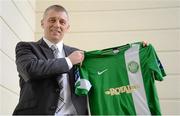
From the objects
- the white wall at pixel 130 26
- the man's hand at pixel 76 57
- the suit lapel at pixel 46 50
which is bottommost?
the man's hand at pixel 76 57

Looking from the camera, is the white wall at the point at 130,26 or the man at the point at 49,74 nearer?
the man at the point at 49,74

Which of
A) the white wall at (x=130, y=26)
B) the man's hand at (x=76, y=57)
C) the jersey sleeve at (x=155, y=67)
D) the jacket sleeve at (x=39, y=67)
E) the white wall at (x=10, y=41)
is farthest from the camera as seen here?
the white wall at (x=130, y=26)

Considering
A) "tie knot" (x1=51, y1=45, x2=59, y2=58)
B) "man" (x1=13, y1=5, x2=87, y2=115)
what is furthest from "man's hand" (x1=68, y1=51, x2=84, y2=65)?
"tie knot" (x1=51, y1=45, x2=59, y2=58)

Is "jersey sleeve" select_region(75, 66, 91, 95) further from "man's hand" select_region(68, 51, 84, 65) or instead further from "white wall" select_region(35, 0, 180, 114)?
"white wall" select_region(35, 0, 180, 114)

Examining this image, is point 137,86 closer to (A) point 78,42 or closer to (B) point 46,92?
(B) point 46,92

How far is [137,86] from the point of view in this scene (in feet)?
6.67

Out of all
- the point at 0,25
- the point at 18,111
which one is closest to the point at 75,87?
the point at 18,111

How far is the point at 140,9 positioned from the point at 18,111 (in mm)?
1902

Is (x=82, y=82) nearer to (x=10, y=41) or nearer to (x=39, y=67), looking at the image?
(x=39, y=67)

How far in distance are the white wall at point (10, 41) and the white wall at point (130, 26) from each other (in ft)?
1.52

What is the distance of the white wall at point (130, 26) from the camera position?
309 centimetres

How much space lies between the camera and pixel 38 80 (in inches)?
71.1

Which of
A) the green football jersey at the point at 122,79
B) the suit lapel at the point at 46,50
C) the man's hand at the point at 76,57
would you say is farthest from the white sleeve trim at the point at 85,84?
the suit lapel at the point at 46,50

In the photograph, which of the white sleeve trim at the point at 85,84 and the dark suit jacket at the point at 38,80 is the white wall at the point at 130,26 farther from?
the dark suit jacket at the point at 38,80
